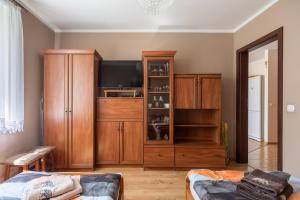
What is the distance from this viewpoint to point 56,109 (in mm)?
3377

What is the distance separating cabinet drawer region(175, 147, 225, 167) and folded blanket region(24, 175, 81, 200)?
224 centimetres

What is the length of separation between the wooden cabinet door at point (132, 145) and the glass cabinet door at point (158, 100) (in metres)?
0.18

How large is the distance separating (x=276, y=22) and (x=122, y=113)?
265 cm

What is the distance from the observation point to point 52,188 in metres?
1.42

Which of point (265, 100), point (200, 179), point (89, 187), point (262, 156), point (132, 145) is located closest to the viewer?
point (89, 187)

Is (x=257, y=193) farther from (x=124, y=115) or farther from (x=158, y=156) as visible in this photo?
(x=124, y=115)

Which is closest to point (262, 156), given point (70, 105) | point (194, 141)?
point (194, 141)

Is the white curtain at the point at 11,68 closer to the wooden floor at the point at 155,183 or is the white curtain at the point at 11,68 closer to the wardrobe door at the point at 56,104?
the wardrobe door at the point at 56,104

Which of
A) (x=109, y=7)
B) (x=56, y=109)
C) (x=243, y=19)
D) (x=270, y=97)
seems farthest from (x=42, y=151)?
(x=270, y=97)

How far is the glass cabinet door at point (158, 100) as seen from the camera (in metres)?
3.60

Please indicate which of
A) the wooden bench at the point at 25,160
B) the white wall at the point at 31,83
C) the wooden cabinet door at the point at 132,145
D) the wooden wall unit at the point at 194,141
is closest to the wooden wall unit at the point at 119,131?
the wooden cabinet door at the point at 132,145

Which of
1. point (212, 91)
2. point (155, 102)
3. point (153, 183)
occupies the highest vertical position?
point (212, 91)

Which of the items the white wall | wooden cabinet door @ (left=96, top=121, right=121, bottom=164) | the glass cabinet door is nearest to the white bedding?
the glass cabinet door

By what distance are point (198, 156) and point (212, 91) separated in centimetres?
115
